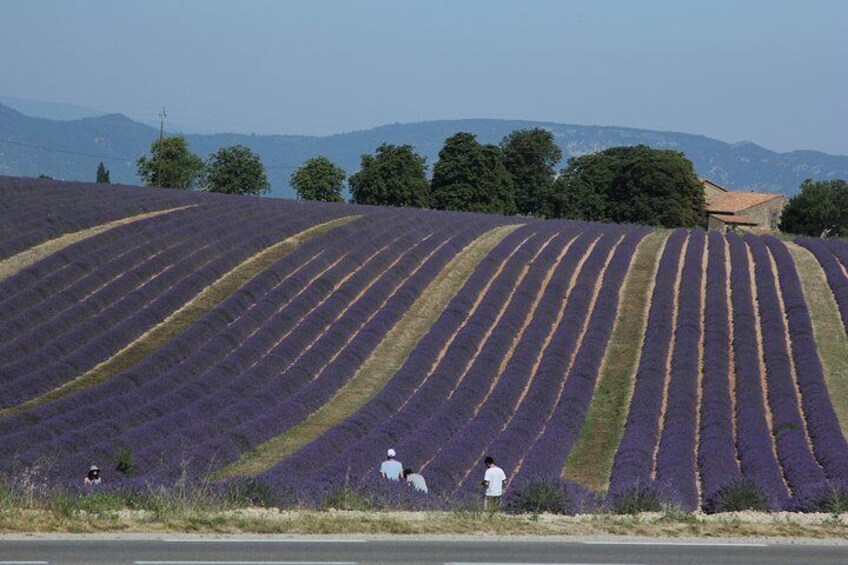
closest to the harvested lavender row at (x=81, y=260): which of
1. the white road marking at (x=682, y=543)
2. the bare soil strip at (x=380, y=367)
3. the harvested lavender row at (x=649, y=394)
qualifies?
the bare soil strip at (x=380, y=367)

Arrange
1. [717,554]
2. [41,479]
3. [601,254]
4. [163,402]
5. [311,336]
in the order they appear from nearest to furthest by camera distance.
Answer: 1. [717,554]
2. [41,479]
3. [163,402]
4. [311,336]
5. [601,254]

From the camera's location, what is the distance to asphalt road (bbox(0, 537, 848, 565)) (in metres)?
13.3

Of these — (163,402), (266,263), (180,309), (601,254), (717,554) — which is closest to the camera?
(717,554)

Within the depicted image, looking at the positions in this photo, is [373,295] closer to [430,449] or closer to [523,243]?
[523,243]

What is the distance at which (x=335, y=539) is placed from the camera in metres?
14.6

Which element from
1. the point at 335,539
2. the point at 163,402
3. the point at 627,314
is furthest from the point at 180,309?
the point at 335,539

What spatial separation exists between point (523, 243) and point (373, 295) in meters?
11.5

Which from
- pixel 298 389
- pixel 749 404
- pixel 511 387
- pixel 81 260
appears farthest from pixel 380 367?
pixel 81 260

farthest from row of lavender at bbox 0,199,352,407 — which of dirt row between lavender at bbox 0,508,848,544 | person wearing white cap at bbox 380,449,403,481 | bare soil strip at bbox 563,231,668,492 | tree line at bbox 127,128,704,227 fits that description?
tree line at bbox 127,128,704,227

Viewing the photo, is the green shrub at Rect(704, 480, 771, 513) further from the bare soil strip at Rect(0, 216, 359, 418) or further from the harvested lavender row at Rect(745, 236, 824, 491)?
the bare soil strip at Rect(0, 216, 359, 418)

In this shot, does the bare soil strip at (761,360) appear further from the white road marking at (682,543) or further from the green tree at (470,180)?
the green tree at (470,180)

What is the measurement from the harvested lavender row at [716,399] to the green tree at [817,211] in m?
72.7

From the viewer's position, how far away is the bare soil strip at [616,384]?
26.6 m

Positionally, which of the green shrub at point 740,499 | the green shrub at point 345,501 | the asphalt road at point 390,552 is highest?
the asphalt road at point 390,552
